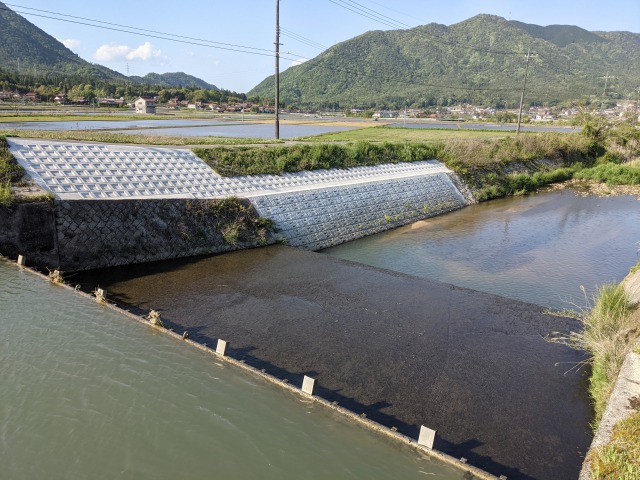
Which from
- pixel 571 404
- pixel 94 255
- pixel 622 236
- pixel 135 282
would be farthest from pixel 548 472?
pixel 622 236

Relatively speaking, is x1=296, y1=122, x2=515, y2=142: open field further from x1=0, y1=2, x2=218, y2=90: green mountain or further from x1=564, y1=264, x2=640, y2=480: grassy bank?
x1=0, y1=2, x2=218, y2=90: green mountain

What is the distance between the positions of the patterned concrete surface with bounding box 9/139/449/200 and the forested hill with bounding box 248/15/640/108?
122 m

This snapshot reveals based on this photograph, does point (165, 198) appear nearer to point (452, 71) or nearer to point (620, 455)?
point (620, 455)

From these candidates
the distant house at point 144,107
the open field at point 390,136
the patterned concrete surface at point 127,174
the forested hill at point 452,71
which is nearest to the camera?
the patterned concrete surface at point 127,174

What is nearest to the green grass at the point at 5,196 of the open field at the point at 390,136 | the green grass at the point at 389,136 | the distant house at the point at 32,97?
the green grass at the point at 389,136

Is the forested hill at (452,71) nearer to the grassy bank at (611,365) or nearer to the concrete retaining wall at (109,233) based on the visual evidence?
the concrete retaining wall at (109,233)

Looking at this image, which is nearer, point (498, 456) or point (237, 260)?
point (498, 456)

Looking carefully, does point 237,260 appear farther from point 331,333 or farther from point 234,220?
point 331,333

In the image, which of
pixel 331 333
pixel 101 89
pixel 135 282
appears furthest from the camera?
pixel 101 89

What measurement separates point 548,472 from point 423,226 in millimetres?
17309

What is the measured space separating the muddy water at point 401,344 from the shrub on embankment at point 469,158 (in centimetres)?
758

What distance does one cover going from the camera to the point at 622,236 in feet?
71.8

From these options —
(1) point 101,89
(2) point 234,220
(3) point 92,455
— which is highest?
(1) point 101,89

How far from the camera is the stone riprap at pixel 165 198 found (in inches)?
558
